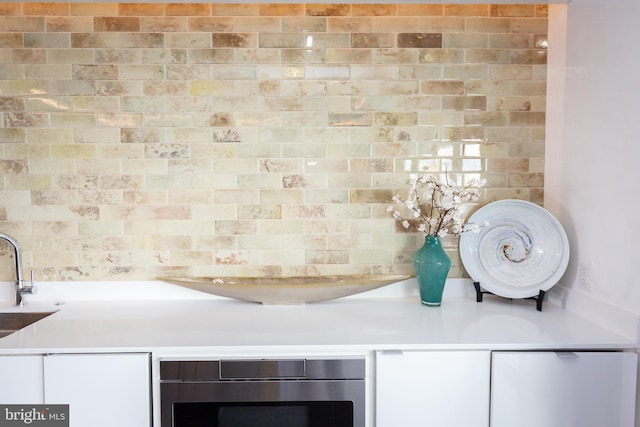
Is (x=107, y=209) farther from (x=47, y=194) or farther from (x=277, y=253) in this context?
(x=277, y=253)

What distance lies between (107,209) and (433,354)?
1658mm

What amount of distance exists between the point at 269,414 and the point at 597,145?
169 centimetres

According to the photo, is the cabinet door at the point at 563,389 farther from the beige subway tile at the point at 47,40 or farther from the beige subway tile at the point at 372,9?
the beige subway tile at the point at 47,40

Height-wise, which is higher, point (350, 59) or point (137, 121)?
point (350, 59)

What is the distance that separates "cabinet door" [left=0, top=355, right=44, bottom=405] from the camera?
1479mm

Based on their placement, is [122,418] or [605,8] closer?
[122,418]

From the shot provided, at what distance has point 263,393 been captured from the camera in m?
1.50

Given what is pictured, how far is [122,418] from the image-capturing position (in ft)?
4.89

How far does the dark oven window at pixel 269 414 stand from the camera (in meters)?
1.52

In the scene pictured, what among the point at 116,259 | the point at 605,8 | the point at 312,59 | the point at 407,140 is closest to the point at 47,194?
the point at 116,259

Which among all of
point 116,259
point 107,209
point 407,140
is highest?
point 407,140

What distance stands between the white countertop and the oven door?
146 millimetres

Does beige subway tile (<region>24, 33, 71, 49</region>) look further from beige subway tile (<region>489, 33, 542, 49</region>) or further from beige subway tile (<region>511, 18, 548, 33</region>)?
A: beige subway tile (<region>511, 18, 548, 33</region>)

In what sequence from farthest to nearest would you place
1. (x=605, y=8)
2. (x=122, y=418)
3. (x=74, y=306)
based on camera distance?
(x=74, y=306) < (x=605, y=8) < (x=122, y=418)
